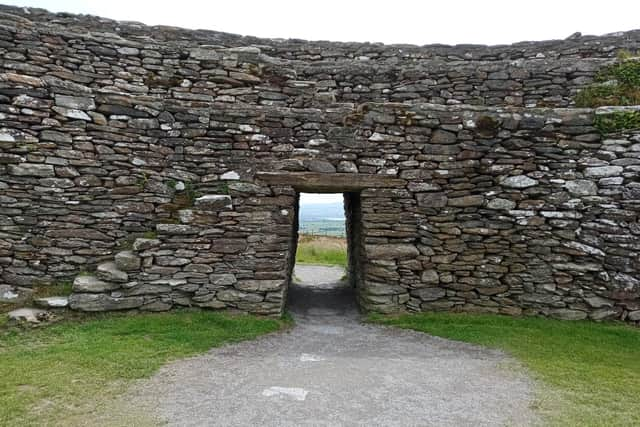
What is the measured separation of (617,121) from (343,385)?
6.45m

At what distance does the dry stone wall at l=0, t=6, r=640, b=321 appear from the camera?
256 inches

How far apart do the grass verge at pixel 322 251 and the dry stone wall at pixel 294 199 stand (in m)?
9.51

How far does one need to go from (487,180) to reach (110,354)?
21.1ft

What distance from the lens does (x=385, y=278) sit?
720cm

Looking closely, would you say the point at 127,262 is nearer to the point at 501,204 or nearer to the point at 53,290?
the point at 53,290

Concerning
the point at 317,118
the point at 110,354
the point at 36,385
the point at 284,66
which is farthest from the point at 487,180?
the point at 36,385

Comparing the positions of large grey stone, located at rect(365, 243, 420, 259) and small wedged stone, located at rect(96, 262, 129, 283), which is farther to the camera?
large grey stone, located at rect(365, 243, 420, 259)

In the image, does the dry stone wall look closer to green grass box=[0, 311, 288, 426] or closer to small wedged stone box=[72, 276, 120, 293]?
small wedged stone box=[72, 276, 120, 293]

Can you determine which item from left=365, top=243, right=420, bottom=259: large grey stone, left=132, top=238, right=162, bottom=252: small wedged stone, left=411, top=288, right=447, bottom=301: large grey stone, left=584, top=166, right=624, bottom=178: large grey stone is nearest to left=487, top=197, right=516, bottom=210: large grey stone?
left=584, top=166, right=624, bottom=178: large grey stone

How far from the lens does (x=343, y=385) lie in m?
4.53

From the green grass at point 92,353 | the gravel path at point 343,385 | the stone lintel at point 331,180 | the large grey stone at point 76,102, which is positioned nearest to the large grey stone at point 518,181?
the stone lintel at point 331,180

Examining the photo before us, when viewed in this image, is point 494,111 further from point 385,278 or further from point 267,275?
point 267,275

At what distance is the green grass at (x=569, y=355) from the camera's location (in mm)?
4016

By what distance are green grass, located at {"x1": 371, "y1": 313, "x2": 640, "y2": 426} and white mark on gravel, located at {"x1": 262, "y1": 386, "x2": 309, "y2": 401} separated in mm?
2388
